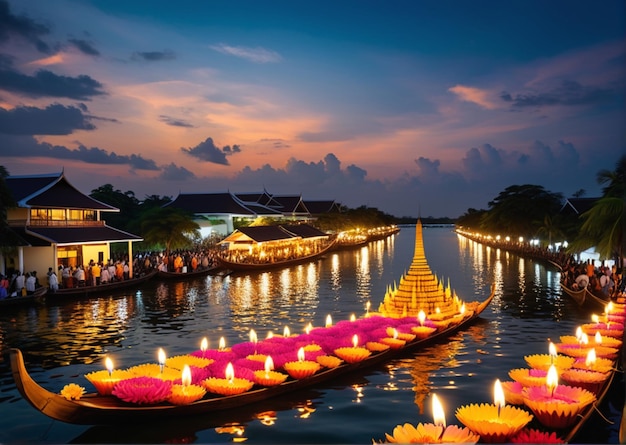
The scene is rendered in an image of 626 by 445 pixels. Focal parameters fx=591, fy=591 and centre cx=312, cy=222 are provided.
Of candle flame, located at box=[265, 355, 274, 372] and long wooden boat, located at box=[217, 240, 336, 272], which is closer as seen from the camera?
candle flame, located at box=[265, 355, 274, 372]

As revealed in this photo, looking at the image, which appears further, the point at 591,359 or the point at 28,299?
the point at 28,299

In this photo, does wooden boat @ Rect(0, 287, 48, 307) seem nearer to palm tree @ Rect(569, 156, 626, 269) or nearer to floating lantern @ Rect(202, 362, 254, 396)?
floating lantern @ Rect(202, 362, 254, 396)

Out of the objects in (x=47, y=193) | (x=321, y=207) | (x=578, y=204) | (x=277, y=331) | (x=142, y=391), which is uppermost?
(x=321, y=207)

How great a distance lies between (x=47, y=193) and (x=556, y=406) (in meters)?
18.5

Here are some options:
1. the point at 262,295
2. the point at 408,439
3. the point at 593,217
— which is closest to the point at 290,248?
the point at 262,295

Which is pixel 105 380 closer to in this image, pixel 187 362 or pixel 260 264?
pixel 187 362

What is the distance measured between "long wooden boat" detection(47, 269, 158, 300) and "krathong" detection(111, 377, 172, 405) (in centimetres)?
1261

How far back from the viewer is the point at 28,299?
16484mm

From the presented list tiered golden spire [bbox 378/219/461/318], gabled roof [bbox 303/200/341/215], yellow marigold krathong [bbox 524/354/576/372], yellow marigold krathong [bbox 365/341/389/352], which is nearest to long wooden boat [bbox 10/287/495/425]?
yellow marigold krathong [bbox 365/341/389/352]

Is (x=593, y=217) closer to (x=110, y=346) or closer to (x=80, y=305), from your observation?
(x=110, y=346)

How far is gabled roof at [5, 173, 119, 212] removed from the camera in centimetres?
1930

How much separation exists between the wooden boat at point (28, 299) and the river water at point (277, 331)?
1.07ft

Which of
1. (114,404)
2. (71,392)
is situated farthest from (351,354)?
(71,392)

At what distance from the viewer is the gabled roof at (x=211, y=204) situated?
40531 mm
